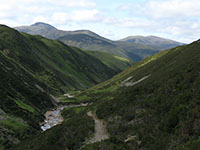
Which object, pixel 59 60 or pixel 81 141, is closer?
pixel 81 141

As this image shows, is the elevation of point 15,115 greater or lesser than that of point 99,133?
lesser

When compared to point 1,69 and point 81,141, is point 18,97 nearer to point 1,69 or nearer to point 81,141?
point 1,69

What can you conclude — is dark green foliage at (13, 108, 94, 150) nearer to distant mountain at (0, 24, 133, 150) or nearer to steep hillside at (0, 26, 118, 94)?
distant mountain at (0, 24, 133, 150)

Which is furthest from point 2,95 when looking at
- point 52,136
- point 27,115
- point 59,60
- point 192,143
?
point 59,60

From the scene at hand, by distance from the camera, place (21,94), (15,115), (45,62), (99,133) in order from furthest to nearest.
Answer: 1. (45,62)
2. (21,94)
3. (15,115)
4. (99,133)

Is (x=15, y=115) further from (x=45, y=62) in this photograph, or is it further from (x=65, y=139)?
(x=45, y=62)

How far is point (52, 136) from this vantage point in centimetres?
2989

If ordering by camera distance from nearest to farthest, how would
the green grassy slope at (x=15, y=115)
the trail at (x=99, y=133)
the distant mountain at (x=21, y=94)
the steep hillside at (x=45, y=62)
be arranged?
the trail at (x=99, y=133) < the green grassy slope at (x=15, y=115) < the distant mountain at (x=21, y=94) < the steep hillside at (x=45, y=62)

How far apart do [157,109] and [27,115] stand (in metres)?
36.3

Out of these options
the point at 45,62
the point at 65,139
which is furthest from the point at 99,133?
the point at 45,62

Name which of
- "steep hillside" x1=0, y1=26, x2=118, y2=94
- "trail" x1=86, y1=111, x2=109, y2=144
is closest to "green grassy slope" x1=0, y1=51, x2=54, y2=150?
"trail" x1=86, y1=111, x2=109, y2=144

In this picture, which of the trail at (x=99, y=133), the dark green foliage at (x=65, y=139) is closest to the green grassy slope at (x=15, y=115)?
the dark green foliage at (x=65, y=139)

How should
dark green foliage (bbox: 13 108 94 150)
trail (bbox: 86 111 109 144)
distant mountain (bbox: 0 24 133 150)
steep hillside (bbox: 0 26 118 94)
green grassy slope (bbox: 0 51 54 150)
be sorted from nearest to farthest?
trail (bbox: 86 111 109 144) → dark green foliage (bbox: 13 108 94 150) → green grassy slope (bbox: 0 51 54 150) → distant mountain (bbox: 0 24 133 150) → steep hillside (bbox: 0 26 118 94)

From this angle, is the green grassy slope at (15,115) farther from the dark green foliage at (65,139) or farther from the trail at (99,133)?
the trail at (99,133)
